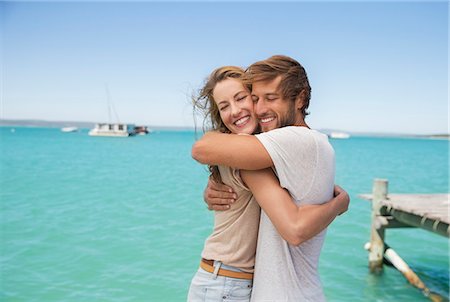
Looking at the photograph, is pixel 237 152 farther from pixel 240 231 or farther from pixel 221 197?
pixel 240 231

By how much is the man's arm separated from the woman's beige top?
206mm

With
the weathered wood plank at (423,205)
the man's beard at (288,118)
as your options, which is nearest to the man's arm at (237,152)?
the man's beard at (288,118)

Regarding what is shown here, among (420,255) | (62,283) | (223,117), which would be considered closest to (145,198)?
(62,283)

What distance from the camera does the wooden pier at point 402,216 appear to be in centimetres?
803

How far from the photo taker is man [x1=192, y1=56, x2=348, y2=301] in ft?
7.46

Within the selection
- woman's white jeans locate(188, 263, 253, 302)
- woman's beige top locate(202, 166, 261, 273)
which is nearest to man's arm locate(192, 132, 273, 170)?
Answer: woman's beige top locate(202, 166, 261, 273)

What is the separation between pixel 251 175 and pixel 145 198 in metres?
20.0

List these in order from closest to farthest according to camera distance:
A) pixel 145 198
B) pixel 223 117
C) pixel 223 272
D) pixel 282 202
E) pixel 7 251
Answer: pixel 282 202, pixel 223 272, pixel 223 117, pixel 7 251, pixel 145 198

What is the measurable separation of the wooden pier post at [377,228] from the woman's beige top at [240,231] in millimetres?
7840

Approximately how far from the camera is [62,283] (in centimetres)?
1028

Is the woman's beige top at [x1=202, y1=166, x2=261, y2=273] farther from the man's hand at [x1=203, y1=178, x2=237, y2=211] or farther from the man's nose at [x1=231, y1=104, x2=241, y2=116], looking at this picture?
the man's nose at [x1=231, y1=104, x2=241, y2=116]

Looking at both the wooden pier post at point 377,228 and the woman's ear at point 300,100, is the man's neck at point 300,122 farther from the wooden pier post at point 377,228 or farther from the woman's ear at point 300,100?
the wooden pier post at point 377,228

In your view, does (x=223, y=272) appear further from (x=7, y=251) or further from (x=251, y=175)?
(x=7, y=251)

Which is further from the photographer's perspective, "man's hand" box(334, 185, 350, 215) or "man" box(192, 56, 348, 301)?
"man's hand" box(334, 185, 350, 215)
